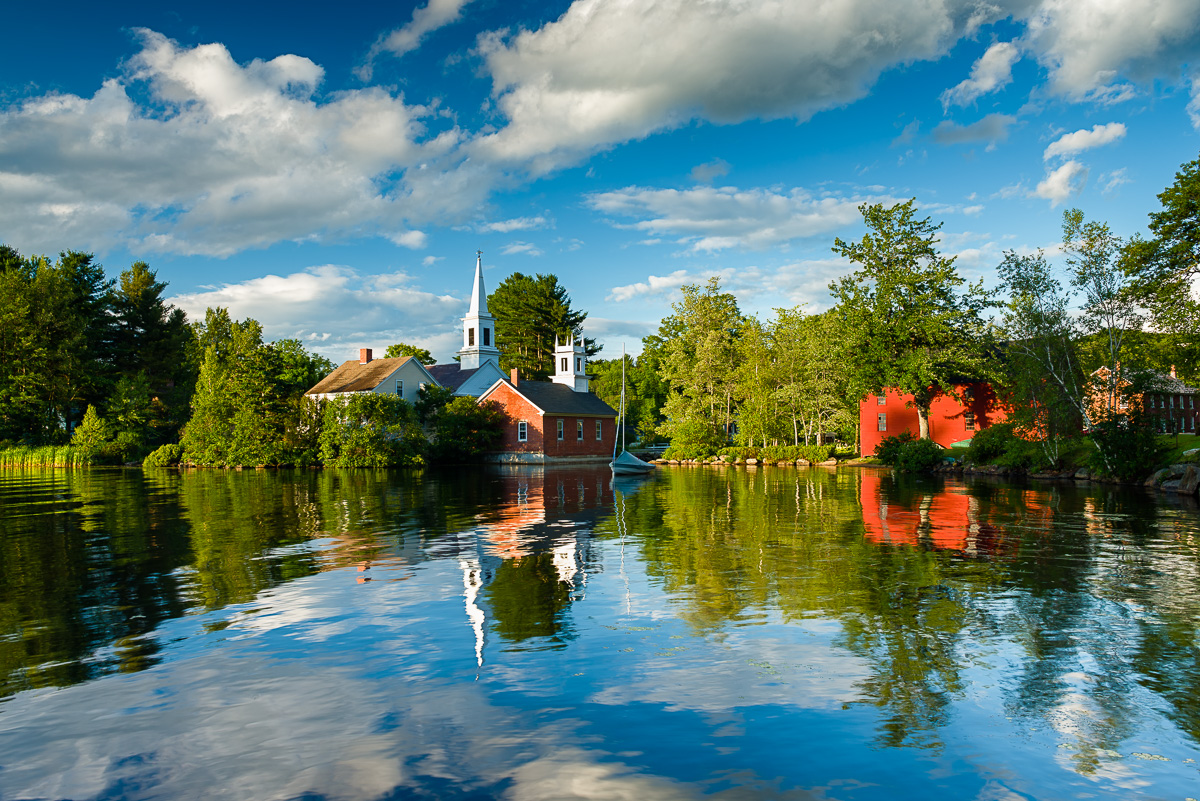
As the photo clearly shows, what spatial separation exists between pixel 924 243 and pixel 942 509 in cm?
3513

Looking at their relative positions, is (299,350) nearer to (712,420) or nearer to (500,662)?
(712,420)

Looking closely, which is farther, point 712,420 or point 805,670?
point 712,420

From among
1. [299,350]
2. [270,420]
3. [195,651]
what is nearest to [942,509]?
[195,651]

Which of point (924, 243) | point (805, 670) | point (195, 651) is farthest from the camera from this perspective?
point (924, 243)

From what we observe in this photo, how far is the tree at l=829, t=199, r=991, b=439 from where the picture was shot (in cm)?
5281

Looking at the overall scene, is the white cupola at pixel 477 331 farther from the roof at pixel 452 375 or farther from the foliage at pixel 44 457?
the foliage at pixel 44 457

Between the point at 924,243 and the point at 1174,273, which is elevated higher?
the point at 924,243

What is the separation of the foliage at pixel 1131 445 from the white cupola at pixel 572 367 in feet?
154

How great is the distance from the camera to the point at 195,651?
28.7 ft

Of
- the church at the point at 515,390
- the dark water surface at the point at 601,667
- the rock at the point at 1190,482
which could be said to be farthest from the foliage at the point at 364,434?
the rock at the point at 1190,482

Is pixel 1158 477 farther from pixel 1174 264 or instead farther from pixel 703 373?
pixel 703 373

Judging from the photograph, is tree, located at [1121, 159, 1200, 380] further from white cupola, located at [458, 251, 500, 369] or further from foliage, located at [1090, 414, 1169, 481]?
white cupola, located at [458, 251, 500, 369]

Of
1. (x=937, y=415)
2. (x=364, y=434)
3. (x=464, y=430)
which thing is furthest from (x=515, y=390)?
(x=937, y=415)

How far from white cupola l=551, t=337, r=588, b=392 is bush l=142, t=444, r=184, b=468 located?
32283mm
